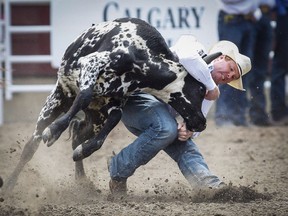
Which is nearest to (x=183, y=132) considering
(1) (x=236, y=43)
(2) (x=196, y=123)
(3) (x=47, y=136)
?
(2) (x=196, y=123)

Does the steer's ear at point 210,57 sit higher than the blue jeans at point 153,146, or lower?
higher

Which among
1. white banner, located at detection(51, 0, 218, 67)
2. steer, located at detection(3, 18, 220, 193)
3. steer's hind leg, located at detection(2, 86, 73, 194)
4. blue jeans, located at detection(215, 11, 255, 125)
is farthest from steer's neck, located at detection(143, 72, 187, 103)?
white banner, located at detection(51, 0, 218, 67)

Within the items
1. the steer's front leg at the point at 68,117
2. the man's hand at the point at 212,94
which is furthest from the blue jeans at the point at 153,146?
the steer's front leg at the point at 68,117

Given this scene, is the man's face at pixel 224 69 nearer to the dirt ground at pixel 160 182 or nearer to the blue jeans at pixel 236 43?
the dirt ground at pixel 160 182

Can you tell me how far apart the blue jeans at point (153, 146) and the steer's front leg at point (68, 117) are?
0.53 m

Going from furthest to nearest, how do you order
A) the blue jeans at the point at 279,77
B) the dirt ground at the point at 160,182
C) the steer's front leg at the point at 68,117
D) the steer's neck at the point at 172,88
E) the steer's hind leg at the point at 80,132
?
the blue jeans at the point at 279,77 → the steer's hind leg at the point at 80,132 → the steer's neck at the point at 172,88 → the dirt ground at the point at 160,182 → the steer's front leg at the point at 68,117

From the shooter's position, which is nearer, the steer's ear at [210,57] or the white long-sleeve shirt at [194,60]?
the white long-sleeve shirt at [194,60]

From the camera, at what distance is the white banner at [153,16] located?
383 inches

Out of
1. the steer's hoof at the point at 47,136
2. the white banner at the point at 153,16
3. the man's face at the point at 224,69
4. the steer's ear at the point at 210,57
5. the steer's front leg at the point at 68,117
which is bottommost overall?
the white banner at the point at 153,16

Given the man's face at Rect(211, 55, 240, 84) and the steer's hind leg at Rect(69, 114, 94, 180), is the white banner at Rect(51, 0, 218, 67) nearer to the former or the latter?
the steer's hind leg at Rect(69, 114, 94, 180)

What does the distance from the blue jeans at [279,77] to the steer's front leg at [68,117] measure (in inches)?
195

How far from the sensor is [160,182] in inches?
248

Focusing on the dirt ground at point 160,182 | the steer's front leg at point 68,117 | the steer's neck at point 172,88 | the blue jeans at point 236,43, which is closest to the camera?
the steer's front leg at point 68,117

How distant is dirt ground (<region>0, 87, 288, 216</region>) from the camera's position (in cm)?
520
